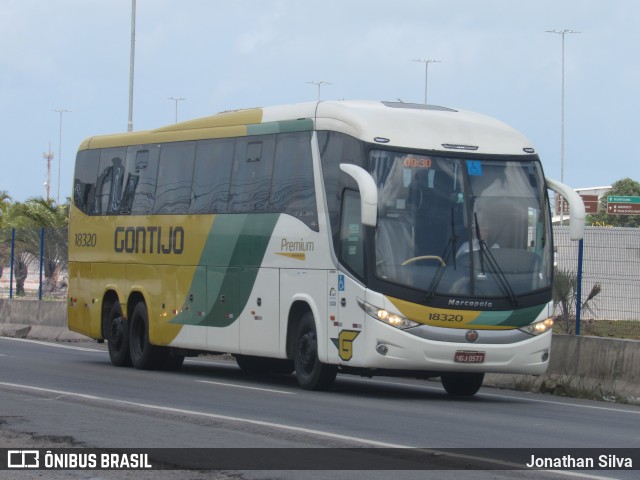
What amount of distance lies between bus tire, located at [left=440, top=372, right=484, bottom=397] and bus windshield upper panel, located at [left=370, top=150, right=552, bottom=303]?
5.45ft

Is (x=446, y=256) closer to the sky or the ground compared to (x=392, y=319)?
closer to the sky

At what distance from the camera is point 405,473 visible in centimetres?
1044

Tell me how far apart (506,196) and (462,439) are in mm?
5788

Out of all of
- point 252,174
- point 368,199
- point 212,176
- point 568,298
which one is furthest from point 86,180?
point 368,199

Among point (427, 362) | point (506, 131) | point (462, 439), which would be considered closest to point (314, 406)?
point (427, 362)

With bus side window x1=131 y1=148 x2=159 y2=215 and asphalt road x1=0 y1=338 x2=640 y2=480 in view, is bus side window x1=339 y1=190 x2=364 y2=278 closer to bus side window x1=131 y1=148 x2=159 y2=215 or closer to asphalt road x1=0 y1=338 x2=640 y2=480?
asphalt road x1=0 y1=338 x2=640 y2=480

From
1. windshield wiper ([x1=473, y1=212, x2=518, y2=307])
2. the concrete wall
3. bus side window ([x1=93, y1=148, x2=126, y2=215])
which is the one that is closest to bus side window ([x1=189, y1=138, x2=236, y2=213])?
bus side window ([x1=93, y1=148, x2=126, y2=215])

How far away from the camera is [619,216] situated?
101 metres

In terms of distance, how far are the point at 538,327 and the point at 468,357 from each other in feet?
3.83

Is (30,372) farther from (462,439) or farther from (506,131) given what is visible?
(462,439)

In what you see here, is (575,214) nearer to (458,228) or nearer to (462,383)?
(458,228)

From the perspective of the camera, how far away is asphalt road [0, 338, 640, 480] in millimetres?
11969

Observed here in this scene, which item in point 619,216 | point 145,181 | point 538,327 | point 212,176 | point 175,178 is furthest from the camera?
point 619,216

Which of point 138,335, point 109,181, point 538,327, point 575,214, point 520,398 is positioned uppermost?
point 109,181
